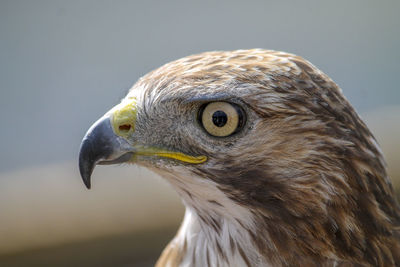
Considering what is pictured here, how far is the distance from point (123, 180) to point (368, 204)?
250cm

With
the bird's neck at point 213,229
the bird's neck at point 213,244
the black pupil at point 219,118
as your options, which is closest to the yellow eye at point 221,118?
the black pupil at point 219,118

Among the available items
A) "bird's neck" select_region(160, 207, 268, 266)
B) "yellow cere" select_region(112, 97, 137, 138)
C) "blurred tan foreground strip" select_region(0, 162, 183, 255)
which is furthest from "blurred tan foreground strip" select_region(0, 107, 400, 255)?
"yellow cere" select_region(112, 97, 137, 138)

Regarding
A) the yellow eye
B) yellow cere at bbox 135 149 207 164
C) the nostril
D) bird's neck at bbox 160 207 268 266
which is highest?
the yellow eye

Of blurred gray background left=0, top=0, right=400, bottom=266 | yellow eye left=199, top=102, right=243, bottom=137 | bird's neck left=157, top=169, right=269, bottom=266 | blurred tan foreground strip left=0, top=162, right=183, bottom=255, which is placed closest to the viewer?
yellow eye left=199, top=102, right=243, bottom=137

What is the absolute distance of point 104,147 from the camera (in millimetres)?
1699

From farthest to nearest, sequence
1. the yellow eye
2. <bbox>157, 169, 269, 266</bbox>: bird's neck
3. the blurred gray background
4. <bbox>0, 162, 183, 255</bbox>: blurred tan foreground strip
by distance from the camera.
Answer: the blurred gray background → <bbox>0, 162, 183, 255</bbox>: blurred tan foreground strip → <bbox>157, 169, 269, 266</bbox>: bird's neck → the yellow eye

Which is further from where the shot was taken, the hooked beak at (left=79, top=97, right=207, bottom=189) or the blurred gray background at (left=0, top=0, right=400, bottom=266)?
the blurred gray background at (left=0, top=0, right=400, bottom=266)

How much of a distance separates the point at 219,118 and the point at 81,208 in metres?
2.47

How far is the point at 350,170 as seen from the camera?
171cm

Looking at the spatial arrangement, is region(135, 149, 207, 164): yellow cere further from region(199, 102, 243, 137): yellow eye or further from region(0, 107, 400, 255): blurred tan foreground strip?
region(0, 107, 400, 255): blurred tan foreground strip

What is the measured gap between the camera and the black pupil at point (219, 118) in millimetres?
1642

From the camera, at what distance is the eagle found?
1658 millimetres

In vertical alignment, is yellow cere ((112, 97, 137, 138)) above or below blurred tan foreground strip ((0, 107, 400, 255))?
above

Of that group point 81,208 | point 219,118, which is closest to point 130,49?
point 81,208
